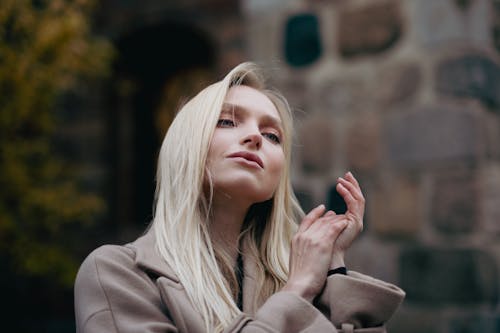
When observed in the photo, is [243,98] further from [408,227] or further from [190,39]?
[190,39]

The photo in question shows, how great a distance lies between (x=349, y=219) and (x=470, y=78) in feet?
6.10

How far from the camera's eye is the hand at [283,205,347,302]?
6.03 feet

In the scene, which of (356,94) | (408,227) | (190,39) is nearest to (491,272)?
(408,227)

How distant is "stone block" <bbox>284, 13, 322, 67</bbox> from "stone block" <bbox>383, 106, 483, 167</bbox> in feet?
2.15

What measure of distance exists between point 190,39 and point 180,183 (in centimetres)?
445

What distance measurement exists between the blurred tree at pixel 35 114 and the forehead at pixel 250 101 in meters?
2.32

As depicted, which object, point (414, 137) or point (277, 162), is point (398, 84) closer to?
point (414, 137)

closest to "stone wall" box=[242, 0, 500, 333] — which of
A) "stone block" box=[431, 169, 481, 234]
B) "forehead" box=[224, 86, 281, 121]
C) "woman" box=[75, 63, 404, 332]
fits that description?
"stone block" box=[431, 169, 481, 234]

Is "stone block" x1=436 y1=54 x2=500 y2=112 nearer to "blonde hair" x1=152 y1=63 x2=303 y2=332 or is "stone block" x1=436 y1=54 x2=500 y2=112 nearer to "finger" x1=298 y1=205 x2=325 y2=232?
"blonde hair" x1=152 y1=63 x2=303 y2=332

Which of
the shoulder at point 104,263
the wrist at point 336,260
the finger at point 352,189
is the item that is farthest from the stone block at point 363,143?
the shoulder at point 104,263

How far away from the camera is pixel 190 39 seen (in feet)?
20.5

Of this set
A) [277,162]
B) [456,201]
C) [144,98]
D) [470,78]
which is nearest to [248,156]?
[277,162]

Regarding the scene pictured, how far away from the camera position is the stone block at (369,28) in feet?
12.4

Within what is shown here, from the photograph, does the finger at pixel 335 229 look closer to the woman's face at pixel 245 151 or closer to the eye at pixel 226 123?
the woman's face at pixel 245 151
